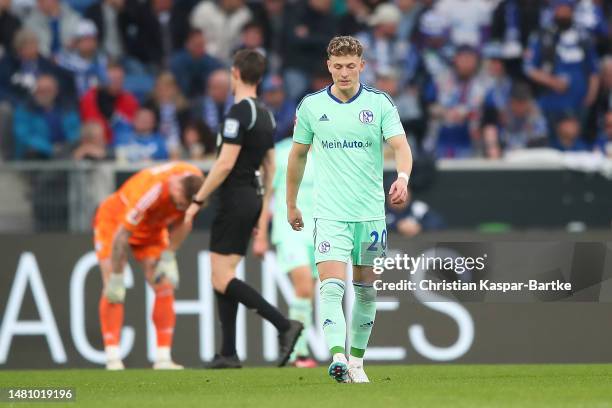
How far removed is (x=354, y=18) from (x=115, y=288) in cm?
737

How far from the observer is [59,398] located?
31.7 ft

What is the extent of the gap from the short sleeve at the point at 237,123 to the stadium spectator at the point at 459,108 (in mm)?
5932

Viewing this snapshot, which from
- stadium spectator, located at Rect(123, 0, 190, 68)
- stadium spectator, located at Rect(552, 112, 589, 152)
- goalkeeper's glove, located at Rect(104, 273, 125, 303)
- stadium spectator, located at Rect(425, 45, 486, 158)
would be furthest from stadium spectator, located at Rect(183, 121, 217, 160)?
stadium spectator, located at Rect(552, 112, 589, 152)

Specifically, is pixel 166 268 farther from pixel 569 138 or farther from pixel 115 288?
pixel 569 138

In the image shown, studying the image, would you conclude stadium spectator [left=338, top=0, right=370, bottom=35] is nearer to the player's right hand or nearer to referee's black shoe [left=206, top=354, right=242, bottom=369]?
referee's black shoe [left=206, top=354, right=242, bottom=369]

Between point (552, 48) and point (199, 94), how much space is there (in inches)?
180

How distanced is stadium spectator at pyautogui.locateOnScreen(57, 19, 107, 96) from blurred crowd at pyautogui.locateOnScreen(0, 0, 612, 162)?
0.07 ft

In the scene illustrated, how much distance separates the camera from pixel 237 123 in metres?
12.0

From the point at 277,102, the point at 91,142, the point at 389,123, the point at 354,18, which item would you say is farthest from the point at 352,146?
the point at 354,18

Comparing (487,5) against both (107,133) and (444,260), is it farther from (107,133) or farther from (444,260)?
(444,260)

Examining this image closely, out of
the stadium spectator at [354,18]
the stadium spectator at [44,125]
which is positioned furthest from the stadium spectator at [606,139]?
the stadium spectator at [44,125]

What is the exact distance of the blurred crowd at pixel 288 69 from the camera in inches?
682

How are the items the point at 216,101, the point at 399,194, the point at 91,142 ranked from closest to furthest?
the point at 399,194
the point at 91,142
the point at 216,101

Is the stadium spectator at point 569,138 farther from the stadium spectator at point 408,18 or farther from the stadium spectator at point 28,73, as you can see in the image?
the stadium spectator at point 28,73
